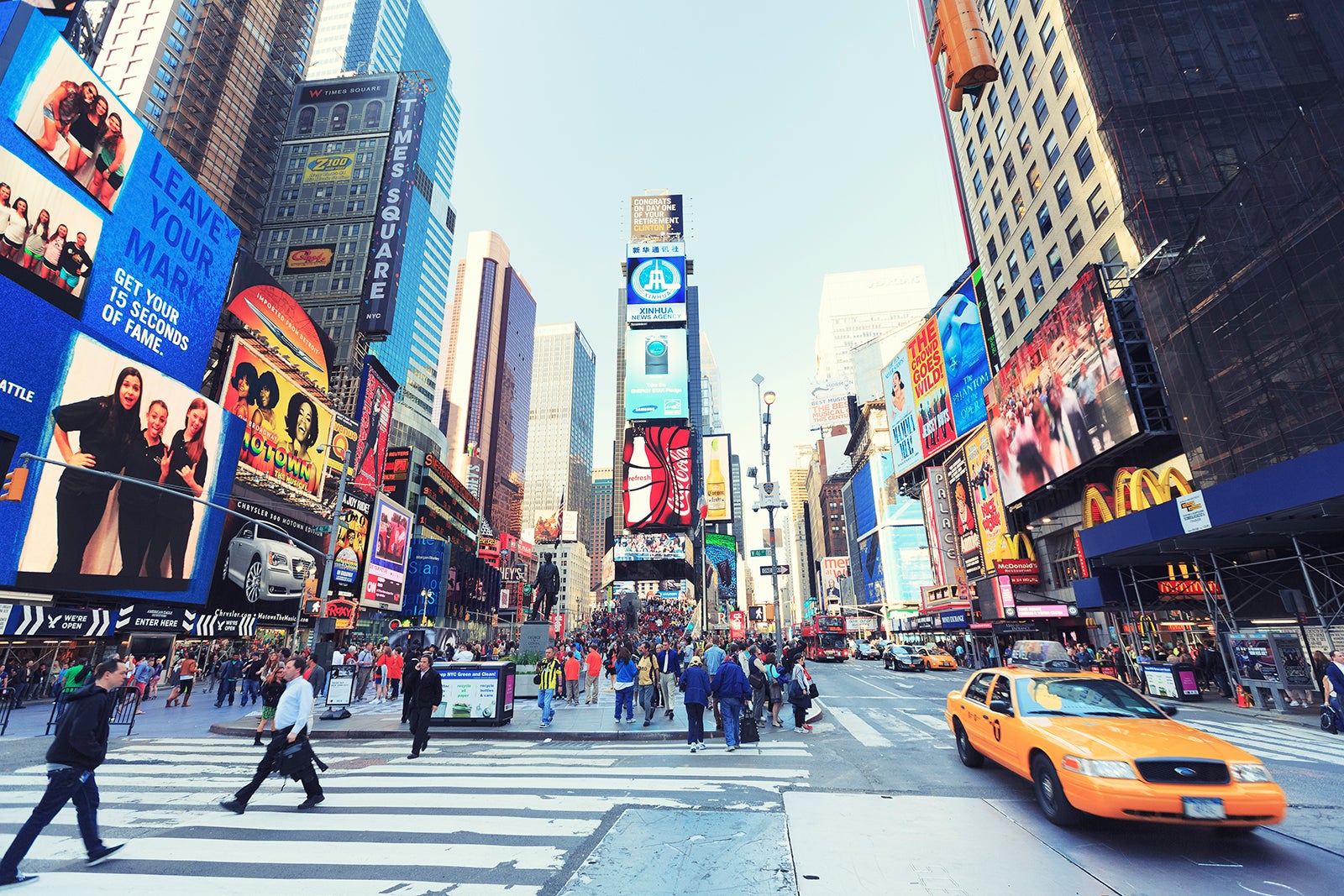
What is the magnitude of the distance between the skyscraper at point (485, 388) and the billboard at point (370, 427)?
375 feet

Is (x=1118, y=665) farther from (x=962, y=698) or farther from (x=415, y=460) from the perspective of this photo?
(x=415, y=460)

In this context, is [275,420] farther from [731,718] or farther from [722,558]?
[722,558]

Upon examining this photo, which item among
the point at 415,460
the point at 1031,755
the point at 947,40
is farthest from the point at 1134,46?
the point at 415,460

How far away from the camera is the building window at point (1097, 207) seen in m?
32.0

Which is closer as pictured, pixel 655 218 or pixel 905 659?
pixel 905 659

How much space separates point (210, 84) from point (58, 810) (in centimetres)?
9992

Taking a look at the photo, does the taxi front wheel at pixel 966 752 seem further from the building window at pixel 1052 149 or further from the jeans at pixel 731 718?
the building window at pixel 1052 149

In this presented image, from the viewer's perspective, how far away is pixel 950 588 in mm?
53938

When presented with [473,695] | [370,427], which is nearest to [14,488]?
[473,695]

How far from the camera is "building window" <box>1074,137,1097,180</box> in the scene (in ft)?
109

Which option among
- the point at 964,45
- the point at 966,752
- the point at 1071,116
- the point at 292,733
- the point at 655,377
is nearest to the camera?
the point at 292,733

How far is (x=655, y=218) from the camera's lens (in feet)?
288

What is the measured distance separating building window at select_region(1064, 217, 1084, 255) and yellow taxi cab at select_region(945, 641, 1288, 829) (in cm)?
3503

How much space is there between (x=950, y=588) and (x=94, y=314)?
5981cm
